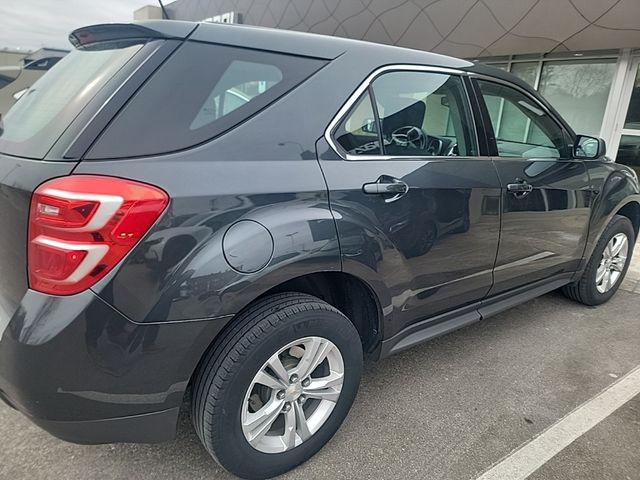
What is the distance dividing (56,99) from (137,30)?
1.36 feet

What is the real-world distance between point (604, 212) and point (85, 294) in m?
3.55

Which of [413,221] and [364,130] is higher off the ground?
[364,130]

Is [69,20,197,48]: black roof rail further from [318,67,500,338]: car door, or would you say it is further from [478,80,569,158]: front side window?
[478,80,569,158]: front side window

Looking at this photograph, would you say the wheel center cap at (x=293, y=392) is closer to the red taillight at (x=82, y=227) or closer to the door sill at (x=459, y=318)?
the door sill at (x=459, y=318)

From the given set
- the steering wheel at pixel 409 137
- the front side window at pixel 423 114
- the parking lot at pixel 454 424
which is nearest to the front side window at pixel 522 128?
the front side window at pixel 423 114

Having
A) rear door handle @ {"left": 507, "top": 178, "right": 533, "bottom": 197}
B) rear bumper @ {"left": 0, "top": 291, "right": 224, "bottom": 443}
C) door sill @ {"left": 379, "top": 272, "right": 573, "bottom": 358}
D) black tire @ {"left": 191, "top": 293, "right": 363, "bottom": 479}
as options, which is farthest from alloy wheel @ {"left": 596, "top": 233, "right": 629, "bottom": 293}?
rear bumper @ {"left": 0, "top": 291, "right": 224, "bottom": 443}

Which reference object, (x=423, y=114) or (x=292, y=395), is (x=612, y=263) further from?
(x=292, y=395)

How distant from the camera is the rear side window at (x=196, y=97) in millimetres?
1512

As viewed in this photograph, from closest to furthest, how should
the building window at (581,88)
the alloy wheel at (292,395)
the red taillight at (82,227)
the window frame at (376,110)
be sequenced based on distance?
1. the red taillight at (82,227)
2. the alloy wheel at (292,395)
3. the window frame at (376,110)
4. the building window at (581,88)

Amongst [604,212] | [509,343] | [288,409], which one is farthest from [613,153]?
[288,409]

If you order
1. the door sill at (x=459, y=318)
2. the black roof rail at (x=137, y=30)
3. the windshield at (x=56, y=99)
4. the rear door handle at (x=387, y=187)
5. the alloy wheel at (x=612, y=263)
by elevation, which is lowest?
the alloy wheel at (x=612, y=263)

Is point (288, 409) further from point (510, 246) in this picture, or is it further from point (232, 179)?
point (510, 246)

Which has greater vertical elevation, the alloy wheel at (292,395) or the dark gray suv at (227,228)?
the dark gray suv at (227,228)

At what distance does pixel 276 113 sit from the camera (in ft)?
5.87
